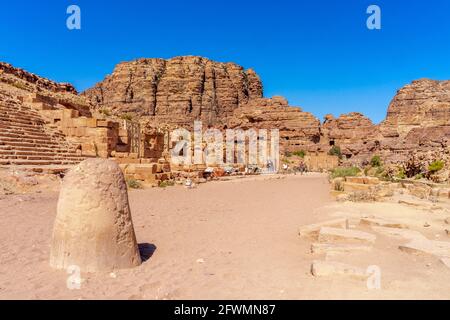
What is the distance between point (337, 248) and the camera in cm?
473

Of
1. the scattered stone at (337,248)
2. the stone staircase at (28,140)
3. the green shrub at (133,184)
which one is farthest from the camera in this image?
the green shrub at (133,184)

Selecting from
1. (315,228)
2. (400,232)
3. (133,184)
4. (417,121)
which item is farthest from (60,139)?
(417,121)

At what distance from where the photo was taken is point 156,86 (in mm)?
88812

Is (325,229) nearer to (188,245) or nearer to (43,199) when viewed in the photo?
(188,245)

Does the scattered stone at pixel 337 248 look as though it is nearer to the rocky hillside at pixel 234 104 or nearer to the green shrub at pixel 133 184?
the green shrub at pixel 133 184

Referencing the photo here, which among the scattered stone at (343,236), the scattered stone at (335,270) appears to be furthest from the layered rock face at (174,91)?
the scattered stone at (335,270)

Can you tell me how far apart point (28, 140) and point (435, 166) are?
16.3 m

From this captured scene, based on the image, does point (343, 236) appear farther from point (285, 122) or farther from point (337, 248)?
point (285, 122)

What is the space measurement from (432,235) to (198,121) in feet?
257

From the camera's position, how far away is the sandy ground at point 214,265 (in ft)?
11.1

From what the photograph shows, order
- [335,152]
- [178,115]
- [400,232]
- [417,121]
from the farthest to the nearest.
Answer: [178,115]
[417,121]
[335,152]
[400,232]

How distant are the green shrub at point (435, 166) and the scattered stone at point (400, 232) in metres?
9.49

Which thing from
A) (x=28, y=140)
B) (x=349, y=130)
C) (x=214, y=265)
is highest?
(x=349, y=130)
